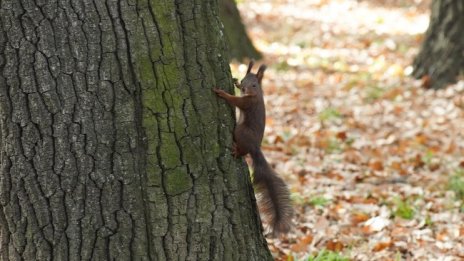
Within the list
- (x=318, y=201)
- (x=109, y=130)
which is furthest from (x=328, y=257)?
(x=109, y=130)

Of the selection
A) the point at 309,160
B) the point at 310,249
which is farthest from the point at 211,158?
the point at 309,160

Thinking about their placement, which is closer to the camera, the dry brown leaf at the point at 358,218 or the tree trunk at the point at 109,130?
the tree trunk at the point at 109,130

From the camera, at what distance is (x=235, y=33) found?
1114 cm

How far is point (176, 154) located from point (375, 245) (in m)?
2.18

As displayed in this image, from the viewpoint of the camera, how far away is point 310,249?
4922 millimetres

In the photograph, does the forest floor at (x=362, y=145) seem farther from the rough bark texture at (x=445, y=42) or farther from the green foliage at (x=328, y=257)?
the rough bark texture at (x=445, y=42)

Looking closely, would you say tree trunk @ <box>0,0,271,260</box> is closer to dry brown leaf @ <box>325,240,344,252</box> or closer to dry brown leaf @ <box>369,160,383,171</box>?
dry brown leaf @ <box>325,240,344,252</box>

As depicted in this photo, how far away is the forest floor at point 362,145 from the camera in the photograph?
5121 millimetres

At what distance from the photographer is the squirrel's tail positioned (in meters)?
3.78

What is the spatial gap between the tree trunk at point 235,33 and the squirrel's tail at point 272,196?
23.7 ft

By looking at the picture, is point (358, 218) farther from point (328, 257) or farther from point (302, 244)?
point (328, 257)

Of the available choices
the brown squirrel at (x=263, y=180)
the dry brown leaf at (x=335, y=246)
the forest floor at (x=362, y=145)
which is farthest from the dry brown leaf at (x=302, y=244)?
the brown squirrel at (x=263, y=180)

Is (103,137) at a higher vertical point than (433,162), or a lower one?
lower

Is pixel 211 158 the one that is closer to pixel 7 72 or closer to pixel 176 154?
pixel 176 154
